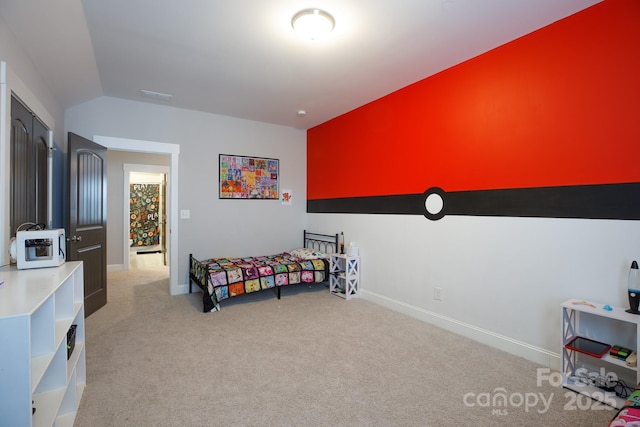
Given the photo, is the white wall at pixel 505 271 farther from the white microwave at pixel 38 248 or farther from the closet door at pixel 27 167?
the closet door at pixel 27 167

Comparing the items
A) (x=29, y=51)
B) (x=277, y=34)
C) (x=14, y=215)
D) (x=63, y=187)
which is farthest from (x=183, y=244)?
(x=277, y=34)

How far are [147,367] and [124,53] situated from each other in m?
2.61

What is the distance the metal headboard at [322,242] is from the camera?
456 cm

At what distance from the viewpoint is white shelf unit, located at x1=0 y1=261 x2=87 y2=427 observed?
1.04m

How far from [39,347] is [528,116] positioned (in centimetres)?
332

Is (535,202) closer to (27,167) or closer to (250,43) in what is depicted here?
(250,43)

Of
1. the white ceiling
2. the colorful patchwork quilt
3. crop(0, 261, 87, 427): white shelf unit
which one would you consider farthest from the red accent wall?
crop(0, 261, 87, 427): white shelf unit

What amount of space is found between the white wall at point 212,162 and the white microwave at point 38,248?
2328mm

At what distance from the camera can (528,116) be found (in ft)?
8.12

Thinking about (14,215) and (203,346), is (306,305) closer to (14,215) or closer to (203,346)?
(203,346)

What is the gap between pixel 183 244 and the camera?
14.0 ft

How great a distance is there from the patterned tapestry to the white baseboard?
754 centimetres

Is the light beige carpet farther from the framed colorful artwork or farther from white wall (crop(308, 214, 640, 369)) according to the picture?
the framed colorful artwork

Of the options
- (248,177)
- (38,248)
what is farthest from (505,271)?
(248,177)
